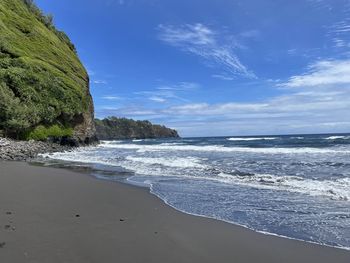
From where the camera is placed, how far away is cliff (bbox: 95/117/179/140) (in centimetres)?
13812

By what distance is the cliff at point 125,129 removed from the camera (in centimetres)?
13812

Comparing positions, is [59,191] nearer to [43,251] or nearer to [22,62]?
[43,251]

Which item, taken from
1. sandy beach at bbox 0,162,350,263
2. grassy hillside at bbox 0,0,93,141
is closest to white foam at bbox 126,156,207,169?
sandy beach at bbox 0,162,350,263

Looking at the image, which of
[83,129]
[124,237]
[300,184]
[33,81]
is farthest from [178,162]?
[83,129]

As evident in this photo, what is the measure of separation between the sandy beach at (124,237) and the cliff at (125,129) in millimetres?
128539

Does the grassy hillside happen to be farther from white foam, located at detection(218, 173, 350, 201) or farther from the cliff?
the cliff

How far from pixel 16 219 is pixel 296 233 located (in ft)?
16.0

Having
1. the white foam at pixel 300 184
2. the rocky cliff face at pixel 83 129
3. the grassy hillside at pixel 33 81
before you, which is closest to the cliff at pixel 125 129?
the grassy hillside at pixel 33 81

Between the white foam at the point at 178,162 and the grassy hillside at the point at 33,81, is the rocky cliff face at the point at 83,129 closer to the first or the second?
the grassy hillside at the point at 33,81

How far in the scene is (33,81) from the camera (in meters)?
39.8

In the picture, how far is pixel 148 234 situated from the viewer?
6023 millimetres

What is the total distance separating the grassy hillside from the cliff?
252ft

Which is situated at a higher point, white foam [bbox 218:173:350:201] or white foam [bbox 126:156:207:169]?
white foam [bbox 126:156:207:169]

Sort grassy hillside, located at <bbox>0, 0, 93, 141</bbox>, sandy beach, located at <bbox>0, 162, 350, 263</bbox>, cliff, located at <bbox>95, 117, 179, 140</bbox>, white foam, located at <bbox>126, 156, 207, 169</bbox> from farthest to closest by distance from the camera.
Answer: cliff, located at <bbox>95, 117, 179, 140</bbox>, grassy hillside, located at <bbox>0, 0, 93, 141</bbox>, white foam, located at <bbox>126, 156, 207, 169</bbox>, sandy beach, located at <bbox>0, 162, 350, 263</bbox>
